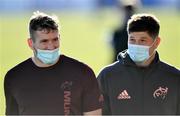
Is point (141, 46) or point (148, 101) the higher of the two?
point (141, 46)

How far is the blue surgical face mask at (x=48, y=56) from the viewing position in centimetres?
555

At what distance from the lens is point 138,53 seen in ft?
20.1

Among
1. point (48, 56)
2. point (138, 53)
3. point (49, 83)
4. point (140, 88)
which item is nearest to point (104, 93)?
point (140, 88)

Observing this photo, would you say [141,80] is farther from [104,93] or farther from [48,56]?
[48,56]

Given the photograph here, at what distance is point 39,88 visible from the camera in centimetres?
562

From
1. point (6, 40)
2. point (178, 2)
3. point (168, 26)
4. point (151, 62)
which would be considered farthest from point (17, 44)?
point (151, 62)

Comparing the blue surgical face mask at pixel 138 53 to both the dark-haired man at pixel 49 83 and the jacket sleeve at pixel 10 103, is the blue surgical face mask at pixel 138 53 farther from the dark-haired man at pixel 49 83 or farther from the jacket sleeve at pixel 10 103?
the jacket sleeve at pixel 10 103

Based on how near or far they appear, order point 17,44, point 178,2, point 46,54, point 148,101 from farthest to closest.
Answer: point 178,2 < point 17,44 < point 148,101 < point 46,54

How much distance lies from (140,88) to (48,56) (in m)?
0.94

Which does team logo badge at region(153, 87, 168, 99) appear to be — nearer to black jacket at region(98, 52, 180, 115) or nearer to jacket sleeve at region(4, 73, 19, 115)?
black jacket at region(98, 52, 180, 115)

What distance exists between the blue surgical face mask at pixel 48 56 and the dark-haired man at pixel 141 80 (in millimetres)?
650

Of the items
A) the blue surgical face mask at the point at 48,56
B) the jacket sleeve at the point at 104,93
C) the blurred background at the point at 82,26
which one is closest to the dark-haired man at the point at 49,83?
the blue surgical face mask at the point at 48,56

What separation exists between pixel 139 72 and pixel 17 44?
1753 centimetres

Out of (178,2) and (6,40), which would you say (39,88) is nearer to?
(6,40)
